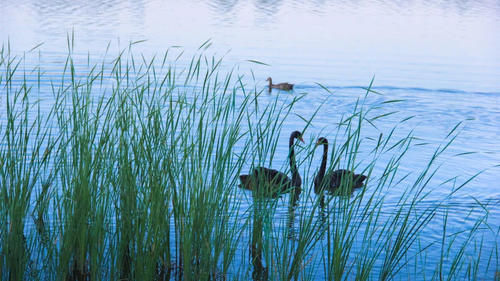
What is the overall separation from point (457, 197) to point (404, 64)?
9593 mm

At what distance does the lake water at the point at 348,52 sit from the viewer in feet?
30.0

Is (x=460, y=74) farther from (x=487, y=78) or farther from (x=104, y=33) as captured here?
(x=104, y=33)

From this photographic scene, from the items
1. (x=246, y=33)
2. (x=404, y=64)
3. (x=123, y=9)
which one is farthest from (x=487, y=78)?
(x=123, y=9)

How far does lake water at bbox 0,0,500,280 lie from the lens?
915 centimetres

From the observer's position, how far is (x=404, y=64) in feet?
54.1

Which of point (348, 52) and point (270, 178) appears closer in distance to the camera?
point (270, 178)

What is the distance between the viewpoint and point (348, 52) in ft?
58.6

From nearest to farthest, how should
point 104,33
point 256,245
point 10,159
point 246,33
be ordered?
point 10,159
point 256,245
point 104,33
point 246,33

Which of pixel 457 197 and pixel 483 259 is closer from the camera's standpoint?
pixel 483 259

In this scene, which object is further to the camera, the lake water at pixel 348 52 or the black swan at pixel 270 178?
the lake water at pixel 348 52

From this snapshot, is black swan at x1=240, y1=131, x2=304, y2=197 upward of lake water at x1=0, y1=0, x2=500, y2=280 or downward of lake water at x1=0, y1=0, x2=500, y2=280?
upward

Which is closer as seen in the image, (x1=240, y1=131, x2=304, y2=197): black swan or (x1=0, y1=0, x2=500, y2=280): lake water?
(x1=240, y1=131, x2=304, y2=197): black swan

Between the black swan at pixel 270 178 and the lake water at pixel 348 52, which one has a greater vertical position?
the black swan at pixel 270 178

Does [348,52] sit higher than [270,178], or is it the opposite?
[270,178]
